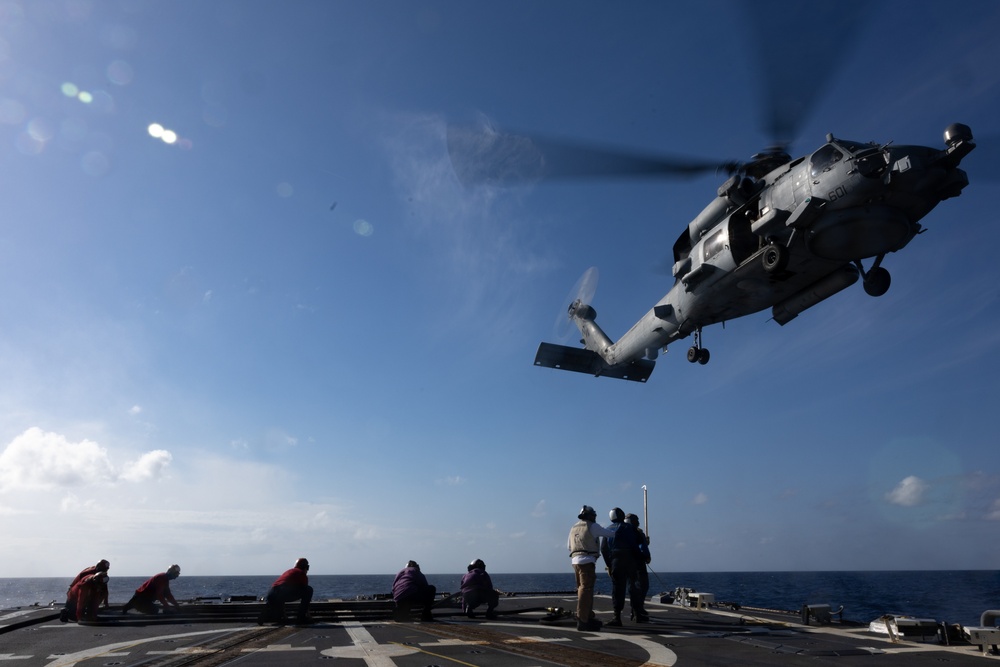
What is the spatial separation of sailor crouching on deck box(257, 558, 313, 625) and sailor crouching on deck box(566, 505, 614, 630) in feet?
17.6

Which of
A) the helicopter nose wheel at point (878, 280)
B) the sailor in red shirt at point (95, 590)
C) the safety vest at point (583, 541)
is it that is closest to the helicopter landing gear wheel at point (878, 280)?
the helicopter nose wheel at point (878, 280)

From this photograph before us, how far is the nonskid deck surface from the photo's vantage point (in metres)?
7.71

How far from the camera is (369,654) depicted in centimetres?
801

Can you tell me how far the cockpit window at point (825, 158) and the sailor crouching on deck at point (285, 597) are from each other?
15917 mm

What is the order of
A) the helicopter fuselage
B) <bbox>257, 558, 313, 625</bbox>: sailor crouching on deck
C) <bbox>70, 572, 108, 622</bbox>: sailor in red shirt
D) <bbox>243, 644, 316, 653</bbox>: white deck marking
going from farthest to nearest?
the helicopter fuselage < <bbox>70, 572, 108, 622</bbox>: sailor in red shirt < <bbox>257, 558, 313, 625</bbox>: sailor crouching on deck < <bbox>243, 644, 316, 653</bbox>: white deck marking

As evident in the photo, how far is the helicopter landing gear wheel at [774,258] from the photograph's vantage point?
16.5 metres

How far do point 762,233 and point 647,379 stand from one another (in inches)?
423

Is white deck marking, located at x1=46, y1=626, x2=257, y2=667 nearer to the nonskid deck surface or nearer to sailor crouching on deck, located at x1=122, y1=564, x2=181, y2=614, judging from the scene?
the nonskid deck surface

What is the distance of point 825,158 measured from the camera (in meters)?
15.9

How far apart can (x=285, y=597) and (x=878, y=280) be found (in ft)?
55.5

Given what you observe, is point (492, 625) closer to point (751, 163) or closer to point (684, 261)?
point (684, 261)

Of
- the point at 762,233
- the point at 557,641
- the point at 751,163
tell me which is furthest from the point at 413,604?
the point at 751,163

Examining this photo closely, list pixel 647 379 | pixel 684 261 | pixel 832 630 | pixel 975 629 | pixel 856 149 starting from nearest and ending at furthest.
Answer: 1. pixel 975 629
2. pixel 832 630
3. pixel 856 149
4. pixel 684 261
5. pixel 647 379

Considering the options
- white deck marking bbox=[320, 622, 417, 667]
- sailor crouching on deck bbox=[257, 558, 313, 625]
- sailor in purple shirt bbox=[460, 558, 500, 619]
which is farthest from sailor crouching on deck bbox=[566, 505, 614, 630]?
sailor crouching on deck bbox=[257, 558, 313, 625]
